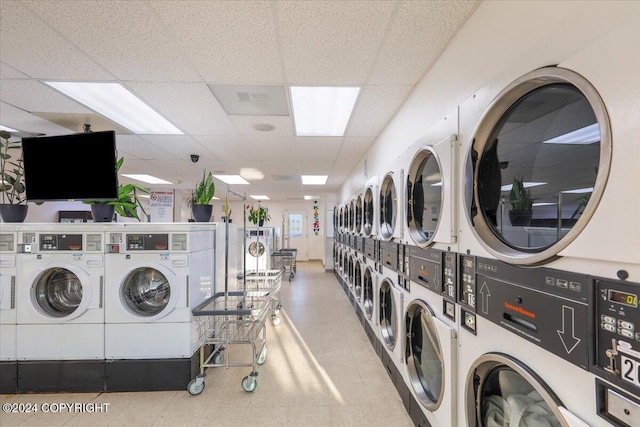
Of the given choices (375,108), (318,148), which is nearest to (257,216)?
(318,148)

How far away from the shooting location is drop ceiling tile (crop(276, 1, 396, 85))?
158 centimetres

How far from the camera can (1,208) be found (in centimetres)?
267

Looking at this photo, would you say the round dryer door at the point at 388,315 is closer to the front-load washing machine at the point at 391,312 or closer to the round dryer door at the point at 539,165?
the front-load washing machine at the point at 391,312

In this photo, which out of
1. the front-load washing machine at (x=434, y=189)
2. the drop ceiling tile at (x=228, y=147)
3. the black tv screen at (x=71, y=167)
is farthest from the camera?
the drop ceiling tile at (x=228, y=147)

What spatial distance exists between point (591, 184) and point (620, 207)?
0.17 meters

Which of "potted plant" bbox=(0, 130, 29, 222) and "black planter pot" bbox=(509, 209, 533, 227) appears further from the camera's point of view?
"potted plant" bbox=(0, 130, 29, 222)

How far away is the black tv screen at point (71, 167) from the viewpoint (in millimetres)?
2467

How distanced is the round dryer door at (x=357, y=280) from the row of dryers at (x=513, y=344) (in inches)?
74.9

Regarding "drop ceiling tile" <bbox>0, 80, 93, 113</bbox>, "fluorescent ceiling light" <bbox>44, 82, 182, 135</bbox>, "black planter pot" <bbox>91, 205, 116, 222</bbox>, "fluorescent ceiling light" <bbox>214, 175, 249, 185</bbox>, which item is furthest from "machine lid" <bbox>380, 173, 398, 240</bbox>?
"fluorescent ceiling light" <bbox>214, 175, 249, 185</bbox>

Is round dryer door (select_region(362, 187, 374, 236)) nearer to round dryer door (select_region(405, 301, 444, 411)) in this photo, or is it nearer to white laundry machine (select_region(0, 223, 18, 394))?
A: round dryer door (select_region(405, 301, 444, 411))

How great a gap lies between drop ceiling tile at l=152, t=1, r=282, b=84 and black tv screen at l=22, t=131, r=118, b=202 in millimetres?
1076

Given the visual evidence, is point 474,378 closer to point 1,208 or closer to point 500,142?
point 500,142

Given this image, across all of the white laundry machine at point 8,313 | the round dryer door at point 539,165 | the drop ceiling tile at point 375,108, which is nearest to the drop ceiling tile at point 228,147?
the drop ceiling tile at point 375,108

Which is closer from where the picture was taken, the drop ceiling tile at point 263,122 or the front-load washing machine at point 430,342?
the front-load washing machine at point 430,342
